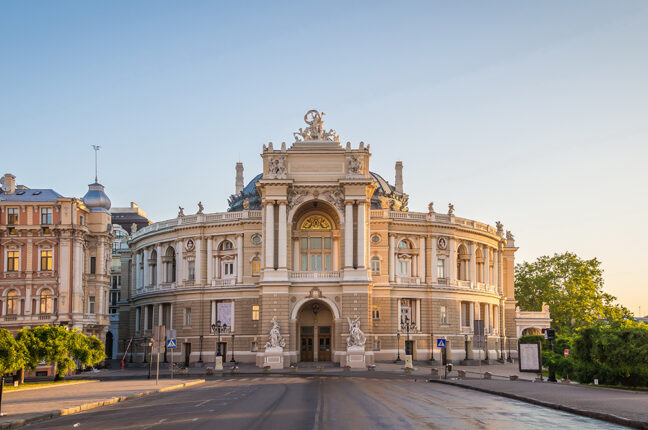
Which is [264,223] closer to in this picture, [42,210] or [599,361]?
[42,210]

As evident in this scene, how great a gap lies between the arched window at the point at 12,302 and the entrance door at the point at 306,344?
92.2 ft

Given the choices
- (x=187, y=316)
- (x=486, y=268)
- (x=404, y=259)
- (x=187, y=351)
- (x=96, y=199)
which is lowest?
(x=187, y=351)

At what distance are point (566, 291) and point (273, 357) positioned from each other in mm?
57438

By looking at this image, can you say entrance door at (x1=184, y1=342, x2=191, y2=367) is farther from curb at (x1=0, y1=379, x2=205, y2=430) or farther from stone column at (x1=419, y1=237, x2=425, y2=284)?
curb at (x1=0, y1=379, x2=205, y2=430)

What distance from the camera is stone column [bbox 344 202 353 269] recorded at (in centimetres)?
7669

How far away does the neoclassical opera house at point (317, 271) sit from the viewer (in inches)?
3027

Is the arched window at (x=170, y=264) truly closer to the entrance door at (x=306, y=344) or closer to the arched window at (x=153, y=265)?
the arched window at (x=153, y=265)

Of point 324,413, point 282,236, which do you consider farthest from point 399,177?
point 324,413

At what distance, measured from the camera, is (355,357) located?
241 ft

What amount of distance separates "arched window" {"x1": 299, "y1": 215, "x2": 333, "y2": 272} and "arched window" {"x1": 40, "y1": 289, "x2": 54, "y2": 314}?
2582 centimetres

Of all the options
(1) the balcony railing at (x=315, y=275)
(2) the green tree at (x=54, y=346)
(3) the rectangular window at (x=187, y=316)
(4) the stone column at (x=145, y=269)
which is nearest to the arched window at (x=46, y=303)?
(2) the green tree at (x=54, y=346)

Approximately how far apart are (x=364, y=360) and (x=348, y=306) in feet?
18.0

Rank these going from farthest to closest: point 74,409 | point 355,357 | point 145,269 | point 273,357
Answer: point 145,269
point 273,357
point 355,357
point 74,409

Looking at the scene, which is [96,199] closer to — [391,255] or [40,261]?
[40,261]
